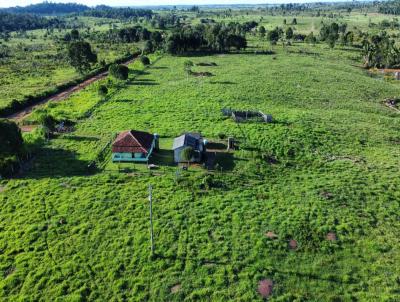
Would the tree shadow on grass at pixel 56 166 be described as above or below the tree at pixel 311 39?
below

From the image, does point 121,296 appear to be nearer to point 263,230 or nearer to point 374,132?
point 263,230

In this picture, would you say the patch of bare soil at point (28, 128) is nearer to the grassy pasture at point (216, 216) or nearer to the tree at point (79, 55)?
the grassy pasture at point (216, 216)

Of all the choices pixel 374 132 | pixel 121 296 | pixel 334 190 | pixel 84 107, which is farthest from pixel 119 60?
pixel 121 296

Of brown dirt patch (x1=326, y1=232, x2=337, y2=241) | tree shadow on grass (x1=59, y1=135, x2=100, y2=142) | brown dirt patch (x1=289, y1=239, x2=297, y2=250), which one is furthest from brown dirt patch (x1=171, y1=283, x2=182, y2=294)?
tree shadow on grass (x1=59, y1=135, x2=100, y2=142)

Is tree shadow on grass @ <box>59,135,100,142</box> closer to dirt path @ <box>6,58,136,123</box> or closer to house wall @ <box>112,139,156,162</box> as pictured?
house wall @ <box>112,139,156,162</box>

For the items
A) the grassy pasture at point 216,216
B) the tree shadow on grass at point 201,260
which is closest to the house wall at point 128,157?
the grassy pasture at point 216,216

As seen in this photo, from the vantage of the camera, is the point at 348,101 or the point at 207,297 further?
the point at 348,101

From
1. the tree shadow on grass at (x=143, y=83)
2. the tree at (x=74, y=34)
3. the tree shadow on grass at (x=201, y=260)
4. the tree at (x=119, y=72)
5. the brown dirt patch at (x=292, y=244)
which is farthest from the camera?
the tree at (x=74, y=34)
